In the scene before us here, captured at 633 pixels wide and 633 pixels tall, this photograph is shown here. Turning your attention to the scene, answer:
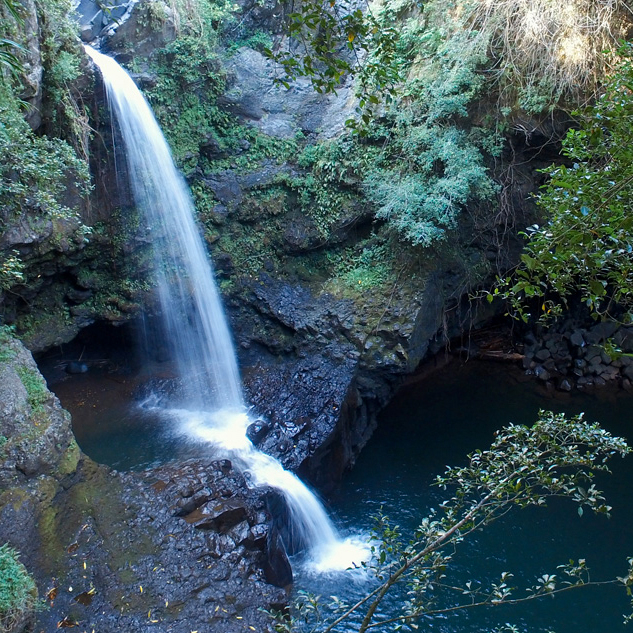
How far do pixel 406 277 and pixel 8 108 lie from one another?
18.6 feet

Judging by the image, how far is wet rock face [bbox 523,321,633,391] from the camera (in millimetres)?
10164

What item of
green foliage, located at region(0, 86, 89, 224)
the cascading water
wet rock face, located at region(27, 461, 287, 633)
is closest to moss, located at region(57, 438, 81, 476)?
wet rock face, located at region(27, 461, 287, 633)

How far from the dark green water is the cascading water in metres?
2.25

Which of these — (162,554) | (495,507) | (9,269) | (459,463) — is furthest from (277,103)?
(495,507)

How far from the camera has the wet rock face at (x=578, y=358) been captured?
1016 centimetres

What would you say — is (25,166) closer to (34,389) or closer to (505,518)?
(34,389)

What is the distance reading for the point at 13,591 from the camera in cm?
370

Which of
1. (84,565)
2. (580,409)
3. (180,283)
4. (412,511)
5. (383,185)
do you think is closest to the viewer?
(84,565)

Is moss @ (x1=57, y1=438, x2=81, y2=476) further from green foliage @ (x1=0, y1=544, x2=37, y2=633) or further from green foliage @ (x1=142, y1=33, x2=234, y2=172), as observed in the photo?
green foliage @ (x1=142, y1=33, x2=234, y2=172)

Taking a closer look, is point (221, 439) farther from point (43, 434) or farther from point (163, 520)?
point (43, 434)

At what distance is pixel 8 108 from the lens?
534cm

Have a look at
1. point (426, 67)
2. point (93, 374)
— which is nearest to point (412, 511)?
point (93, 374)

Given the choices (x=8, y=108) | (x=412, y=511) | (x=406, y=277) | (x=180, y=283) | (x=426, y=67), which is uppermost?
(x=426, y=67)

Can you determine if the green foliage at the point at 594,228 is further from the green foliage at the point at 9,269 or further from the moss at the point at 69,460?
the green foliage at the point at 9,269
